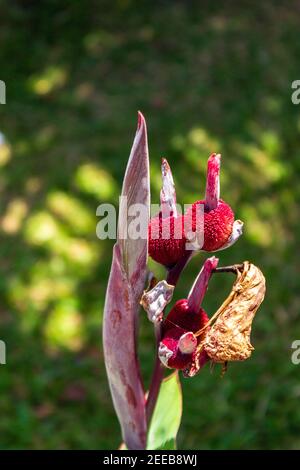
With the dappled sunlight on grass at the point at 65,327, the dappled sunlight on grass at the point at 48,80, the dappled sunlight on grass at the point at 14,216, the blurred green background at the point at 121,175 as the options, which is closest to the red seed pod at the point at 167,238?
→ the blurred green background at the point at 121,175

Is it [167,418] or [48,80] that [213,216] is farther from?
[48,80]

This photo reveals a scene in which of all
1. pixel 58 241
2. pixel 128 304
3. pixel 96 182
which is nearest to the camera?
pixel 128 304

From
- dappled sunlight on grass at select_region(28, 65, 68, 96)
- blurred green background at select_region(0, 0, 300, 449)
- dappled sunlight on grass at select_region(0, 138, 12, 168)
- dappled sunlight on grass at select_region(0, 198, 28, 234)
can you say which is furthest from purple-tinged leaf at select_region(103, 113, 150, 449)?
dappled sunlight on grass at select_region(28, 65, 68, 96)

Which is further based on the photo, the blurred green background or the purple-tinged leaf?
the blurred green background

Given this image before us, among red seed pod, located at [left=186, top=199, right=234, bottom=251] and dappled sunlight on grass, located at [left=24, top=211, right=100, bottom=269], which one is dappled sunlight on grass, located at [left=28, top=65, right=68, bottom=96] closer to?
dappled sunlight on grass, located at [left=24, top=211, right=100, bottom=269]

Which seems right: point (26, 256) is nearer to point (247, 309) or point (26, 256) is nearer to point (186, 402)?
point (186, 402)

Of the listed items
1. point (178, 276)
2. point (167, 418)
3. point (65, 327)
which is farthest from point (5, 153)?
point (178, 276)

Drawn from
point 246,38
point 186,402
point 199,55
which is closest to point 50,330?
point 186,402
